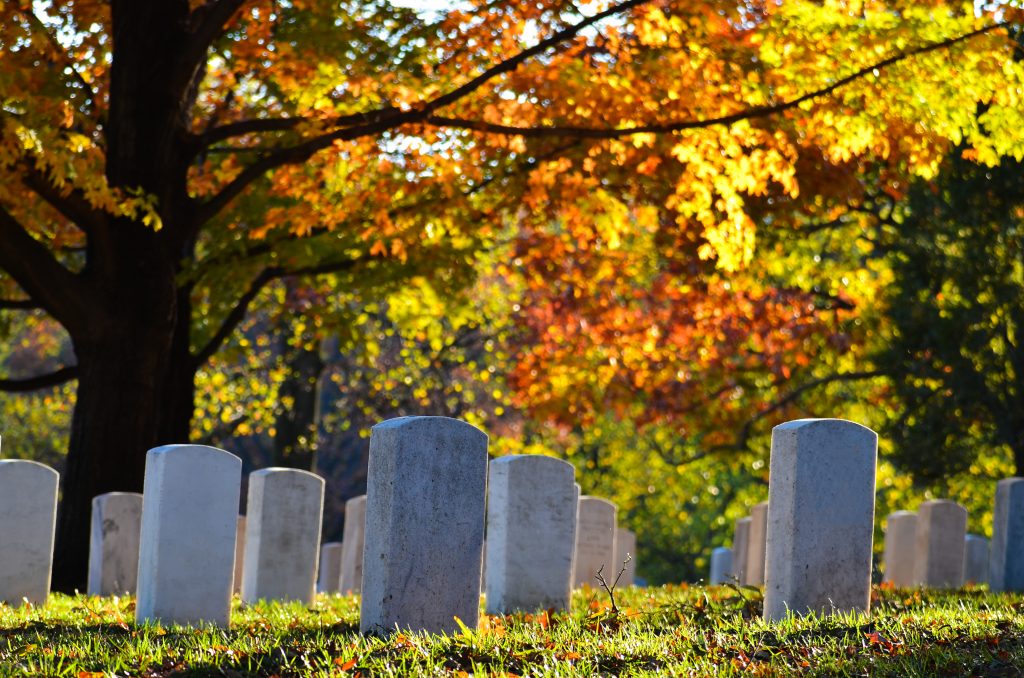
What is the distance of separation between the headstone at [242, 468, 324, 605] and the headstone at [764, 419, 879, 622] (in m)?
3.71

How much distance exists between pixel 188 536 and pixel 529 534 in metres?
2.48

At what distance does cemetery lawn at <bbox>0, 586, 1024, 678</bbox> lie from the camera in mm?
5734

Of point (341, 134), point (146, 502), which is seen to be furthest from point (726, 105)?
point (146, 502)

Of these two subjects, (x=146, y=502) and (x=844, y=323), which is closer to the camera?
(x=146, y=502)

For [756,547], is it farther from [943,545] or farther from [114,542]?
[114,542]

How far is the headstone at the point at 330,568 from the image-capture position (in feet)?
51.8

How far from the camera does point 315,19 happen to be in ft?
41.2

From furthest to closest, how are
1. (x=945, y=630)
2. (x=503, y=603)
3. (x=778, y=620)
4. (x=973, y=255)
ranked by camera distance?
(x=973, y=255) → (x=503, y=603) → (x=778, y=620) → (x=945, y=630)

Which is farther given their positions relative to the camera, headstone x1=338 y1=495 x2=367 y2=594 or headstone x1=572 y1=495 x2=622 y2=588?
headstone x1=572 y1=495 x2=622 y2=588

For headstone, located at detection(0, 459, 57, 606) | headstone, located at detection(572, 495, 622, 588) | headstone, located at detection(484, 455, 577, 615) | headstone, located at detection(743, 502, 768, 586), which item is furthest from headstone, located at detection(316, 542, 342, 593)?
headstone, located at detection(484, 455, 577, 615)

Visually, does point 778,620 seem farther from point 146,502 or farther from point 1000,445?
point 1000,445

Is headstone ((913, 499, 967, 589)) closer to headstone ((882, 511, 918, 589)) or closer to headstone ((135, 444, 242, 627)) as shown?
headstone ((882, 511, 918, 589))

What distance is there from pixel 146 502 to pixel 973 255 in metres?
11.0

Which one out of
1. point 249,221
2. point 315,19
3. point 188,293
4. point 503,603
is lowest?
point 503,603
